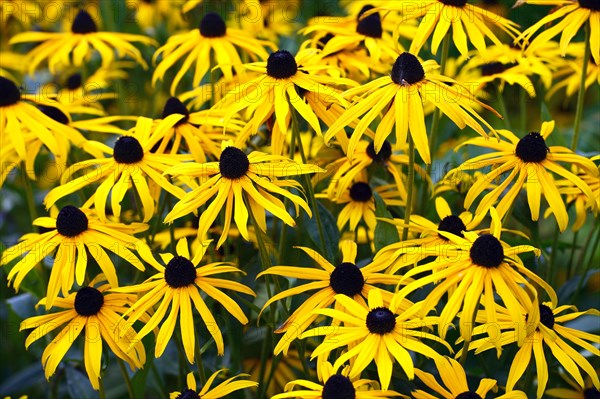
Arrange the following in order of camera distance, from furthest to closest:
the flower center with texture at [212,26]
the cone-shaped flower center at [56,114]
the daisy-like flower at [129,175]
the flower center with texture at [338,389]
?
the flower center with texture at [212,26] < the cone-shaped flower center at [56,114] < the daisy-like flower at [129,175] < the flower center with texture at [338,389]

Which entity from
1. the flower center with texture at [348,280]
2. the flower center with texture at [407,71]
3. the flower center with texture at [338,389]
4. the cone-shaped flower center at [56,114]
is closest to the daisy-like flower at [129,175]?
the cone-shaped flower center at [56,114]

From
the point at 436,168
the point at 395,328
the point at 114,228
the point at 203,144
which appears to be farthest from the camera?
the point at 436,168

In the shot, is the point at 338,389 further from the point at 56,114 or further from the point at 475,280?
the point at 56,114

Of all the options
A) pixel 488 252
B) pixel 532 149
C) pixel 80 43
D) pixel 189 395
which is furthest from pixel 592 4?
pixel 80 43

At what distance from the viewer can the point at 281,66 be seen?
1821 millimetres

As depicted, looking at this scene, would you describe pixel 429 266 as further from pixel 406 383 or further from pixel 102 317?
pixel 102 317

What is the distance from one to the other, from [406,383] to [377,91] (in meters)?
0.57

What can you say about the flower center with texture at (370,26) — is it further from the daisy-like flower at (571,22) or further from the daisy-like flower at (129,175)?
the daisy-like flower at (129,175)

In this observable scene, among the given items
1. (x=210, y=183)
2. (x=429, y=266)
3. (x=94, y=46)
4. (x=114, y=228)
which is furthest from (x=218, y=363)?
(x=94, y=46)

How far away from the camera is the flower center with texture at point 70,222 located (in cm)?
181

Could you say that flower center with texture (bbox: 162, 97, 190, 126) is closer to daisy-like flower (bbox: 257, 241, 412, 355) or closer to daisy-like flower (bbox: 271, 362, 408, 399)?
daisy-like flower (bbox: 257, 241, 412, 355)

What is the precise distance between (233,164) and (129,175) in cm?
Result: 34

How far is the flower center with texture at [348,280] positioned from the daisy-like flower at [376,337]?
0.07 meters

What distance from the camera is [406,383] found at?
1649mm
